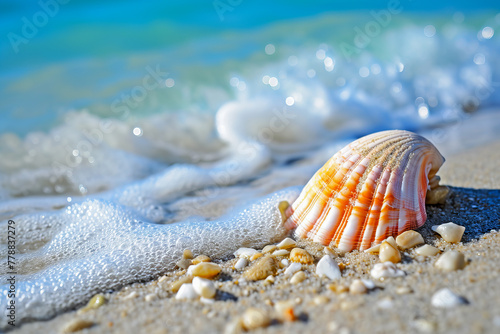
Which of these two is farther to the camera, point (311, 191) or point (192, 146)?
point (192, 146)

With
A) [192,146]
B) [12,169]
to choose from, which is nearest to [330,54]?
[192,146]

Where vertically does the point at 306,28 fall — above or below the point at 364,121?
above

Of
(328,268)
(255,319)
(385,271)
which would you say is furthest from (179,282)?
(385,271)

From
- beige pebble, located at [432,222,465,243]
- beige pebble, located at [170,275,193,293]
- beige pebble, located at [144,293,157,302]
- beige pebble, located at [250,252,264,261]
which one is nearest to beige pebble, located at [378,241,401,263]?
beige pebble, located at [432,222,465,243]

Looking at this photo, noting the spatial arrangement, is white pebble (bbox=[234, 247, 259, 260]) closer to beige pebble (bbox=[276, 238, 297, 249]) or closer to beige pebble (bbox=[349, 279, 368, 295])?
beige pebble (bbox=[276, 238, 297, 249])

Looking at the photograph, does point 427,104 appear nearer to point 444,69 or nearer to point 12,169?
point 444,69

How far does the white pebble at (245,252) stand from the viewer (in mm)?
2170

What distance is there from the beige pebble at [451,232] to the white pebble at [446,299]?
543 millimetres

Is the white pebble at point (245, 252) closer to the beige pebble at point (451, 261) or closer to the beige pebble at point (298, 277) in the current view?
the beige pebble at point (298, 277)

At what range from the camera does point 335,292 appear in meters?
1.70

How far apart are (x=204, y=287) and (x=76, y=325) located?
1.74 ft

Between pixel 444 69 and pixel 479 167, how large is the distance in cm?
396

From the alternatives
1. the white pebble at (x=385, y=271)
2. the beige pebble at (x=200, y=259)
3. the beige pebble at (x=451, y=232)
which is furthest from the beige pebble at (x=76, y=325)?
the beige pebble at (x=451, y=232)

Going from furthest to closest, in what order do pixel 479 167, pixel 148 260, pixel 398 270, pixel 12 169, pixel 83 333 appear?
pixel 12 169 → pixel 479 167 → pixel 148 260 → pixel 398 270 → pixel 83 333
